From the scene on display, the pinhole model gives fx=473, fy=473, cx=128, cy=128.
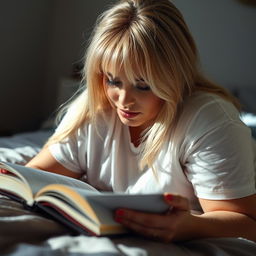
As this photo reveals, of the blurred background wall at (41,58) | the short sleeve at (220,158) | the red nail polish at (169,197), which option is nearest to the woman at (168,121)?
the short sleeve at (220,158)

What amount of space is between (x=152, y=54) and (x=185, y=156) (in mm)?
242

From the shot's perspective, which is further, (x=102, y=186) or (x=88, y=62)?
(x=102, y=186)

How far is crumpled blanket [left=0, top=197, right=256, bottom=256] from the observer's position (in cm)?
74

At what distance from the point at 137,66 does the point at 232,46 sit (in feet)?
4.89

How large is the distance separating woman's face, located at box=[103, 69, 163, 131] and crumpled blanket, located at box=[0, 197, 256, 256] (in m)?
0.33

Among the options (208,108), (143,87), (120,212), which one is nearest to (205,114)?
(208,108)

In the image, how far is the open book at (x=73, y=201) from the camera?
0.74 metres

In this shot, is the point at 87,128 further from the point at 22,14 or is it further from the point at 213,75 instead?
the point at 22,14

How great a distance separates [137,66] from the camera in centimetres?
101

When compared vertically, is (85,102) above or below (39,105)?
above

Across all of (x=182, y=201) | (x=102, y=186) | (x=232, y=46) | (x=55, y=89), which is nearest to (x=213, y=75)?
(x=232, y=46)

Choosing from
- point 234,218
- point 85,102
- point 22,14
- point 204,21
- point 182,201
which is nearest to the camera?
point 182,201

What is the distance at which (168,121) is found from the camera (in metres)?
1.08

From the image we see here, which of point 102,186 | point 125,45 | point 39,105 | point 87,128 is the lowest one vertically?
point 39,105
